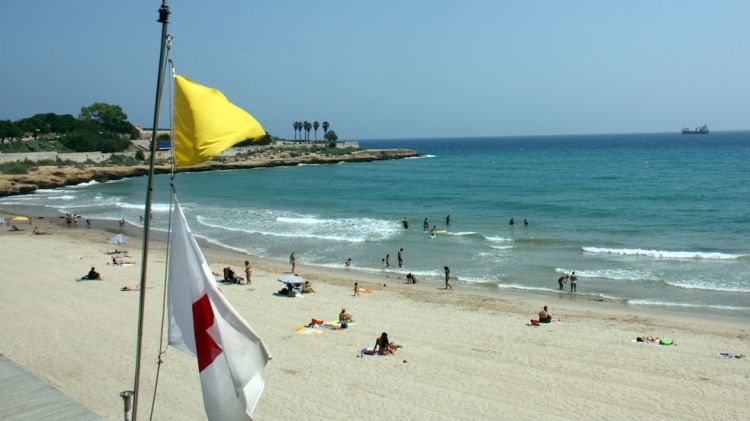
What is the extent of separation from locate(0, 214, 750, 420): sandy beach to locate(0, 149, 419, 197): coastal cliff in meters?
15.4

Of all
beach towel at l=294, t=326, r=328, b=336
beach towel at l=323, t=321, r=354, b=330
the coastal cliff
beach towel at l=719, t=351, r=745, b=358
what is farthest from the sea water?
beach towel at l=294, t=326, r=328, b=336

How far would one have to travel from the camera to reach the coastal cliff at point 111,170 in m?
64.1

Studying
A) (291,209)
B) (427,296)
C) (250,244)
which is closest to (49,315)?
(427,296)

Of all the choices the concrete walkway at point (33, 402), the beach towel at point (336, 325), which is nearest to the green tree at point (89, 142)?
the beach towel at point (336, 325)

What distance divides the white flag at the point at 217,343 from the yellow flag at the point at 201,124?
1.82ft

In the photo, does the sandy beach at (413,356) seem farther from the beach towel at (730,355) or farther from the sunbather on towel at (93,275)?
the sunbather on towel at (93,275)

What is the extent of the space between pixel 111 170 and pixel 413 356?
7465 cm

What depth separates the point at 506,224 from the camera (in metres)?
41.2

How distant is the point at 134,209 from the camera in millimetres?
50344

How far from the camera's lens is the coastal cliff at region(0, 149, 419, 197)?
64137 mm

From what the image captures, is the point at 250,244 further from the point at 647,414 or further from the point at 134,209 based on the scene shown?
the point at 647,414

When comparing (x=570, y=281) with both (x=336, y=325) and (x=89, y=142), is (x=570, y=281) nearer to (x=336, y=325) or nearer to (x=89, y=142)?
(x=336, y=325)

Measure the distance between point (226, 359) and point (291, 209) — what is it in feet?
151

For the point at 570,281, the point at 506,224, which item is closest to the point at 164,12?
the point at 570,281
